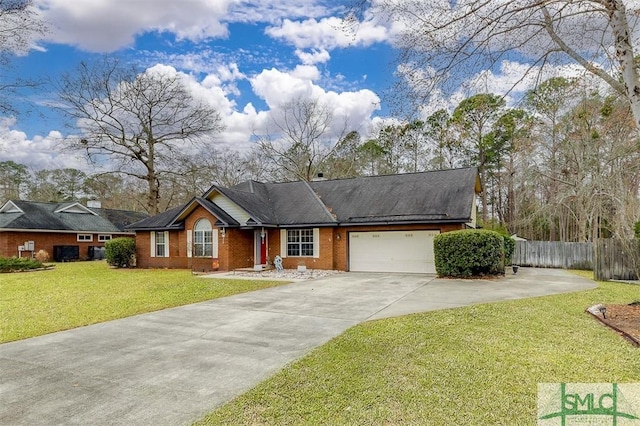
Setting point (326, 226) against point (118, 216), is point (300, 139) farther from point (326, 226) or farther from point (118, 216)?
point (118, 216)

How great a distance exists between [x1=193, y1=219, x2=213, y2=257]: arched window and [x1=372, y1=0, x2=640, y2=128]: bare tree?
1446cm

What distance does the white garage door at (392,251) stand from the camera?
17.0 m

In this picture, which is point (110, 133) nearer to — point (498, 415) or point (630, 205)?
point (498, 415)

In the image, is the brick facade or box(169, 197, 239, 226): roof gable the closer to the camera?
box(169, 197, 239, 226): roof gable

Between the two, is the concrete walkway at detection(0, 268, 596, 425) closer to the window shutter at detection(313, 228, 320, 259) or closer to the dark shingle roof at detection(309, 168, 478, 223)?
the dark shingle roof at detection(309, 168, 478, 223)

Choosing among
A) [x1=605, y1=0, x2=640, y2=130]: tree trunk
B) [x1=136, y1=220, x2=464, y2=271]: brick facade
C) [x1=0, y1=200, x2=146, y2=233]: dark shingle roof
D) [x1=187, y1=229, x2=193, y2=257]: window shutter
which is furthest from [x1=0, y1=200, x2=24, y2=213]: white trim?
[x1=605, y1=0, x2=640, y2=130]: tree trunk

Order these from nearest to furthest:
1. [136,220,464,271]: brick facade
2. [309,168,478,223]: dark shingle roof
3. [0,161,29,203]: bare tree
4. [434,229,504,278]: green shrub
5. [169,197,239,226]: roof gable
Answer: [434,229,504,278]: green shrub
[309,168,478,223]: dark shingle roof
[169,197,239,226]: roof gable
[136,220,464,271]: brick facade
[0,161,29,203]: bare tree

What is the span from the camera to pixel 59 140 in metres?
25.5

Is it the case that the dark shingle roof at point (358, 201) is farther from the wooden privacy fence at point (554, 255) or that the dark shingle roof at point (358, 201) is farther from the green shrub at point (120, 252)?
the wooden privacy fence at point (554, 255)

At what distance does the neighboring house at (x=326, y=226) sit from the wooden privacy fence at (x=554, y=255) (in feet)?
14.1

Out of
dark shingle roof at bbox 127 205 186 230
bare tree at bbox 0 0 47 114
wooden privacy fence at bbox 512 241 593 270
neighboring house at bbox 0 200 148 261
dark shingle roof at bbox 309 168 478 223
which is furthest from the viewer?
neighboring house at bbox 0 200 148 261

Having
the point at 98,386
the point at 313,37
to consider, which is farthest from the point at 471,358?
the point at 313,37

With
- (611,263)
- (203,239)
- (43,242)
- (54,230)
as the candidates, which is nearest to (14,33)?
(203,239)

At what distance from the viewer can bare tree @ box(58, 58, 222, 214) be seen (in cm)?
2566
